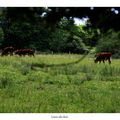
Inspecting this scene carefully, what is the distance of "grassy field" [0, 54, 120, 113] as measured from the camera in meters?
6.60

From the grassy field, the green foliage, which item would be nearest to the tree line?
the green foliage

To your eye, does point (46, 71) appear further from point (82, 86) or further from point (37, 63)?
point (82, 86)

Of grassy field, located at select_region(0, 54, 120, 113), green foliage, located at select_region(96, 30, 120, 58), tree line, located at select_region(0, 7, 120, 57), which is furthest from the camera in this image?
grassy field, located at select_region(0, 54, 120, 113)

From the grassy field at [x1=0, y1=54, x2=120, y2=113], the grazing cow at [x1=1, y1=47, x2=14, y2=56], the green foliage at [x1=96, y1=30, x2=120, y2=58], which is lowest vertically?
the grassy field at [x1=0, y1=54, x2=120, y2=113]

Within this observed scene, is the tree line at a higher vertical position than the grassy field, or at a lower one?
higher

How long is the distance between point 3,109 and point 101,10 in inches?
77.3

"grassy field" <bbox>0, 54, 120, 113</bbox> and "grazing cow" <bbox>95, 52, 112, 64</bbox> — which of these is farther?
"grassy field" <bbox>0, 54, 120, 113</bbox>

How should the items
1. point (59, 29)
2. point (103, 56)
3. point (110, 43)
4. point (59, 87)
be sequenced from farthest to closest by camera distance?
point (59, 87) < point (103, 56) < point (110, 43) < point (59, 29)

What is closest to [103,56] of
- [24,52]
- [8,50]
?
[24,52]

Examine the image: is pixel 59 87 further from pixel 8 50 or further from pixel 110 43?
pixel 110 43

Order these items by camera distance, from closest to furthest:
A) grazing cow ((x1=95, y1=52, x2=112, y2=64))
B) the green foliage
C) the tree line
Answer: the tree line, the green foliage, grazing cow ((x1=95, y1=52, x2=112, y2=64))

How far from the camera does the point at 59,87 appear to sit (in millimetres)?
7113

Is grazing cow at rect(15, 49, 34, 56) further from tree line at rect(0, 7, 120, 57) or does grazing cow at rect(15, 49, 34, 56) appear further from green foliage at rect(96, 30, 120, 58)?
green foliage at rect(96, 30, 120, 58)
